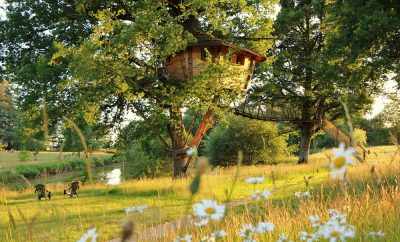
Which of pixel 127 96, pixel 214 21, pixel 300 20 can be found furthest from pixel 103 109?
pixel 300 20

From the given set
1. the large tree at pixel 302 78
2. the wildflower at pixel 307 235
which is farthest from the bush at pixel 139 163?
the wildflower at pixel 307 235

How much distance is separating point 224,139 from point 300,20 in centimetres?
1309

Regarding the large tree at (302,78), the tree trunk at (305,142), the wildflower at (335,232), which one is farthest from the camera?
the tree trunk at (305,142)

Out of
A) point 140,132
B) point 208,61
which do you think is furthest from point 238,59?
point 140,132

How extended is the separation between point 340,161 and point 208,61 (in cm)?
1532

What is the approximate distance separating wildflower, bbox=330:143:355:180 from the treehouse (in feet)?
49.5

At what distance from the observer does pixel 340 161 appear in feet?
4.22

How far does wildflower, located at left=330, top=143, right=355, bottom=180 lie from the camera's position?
1235 mm

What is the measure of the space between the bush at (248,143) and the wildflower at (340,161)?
1346 inches

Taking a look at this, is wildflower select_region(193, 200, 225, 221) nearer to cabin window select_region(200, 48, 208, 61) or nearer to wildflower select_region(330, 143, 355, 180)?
wildflower select_region(330, 143, 355, 180)

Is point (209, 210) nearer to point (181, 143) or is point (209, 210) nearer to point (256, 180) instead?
point (256, 180)

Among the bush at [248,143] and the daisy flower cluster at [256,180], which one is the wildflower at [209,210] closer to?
the daisy flower cluster at [256,180]

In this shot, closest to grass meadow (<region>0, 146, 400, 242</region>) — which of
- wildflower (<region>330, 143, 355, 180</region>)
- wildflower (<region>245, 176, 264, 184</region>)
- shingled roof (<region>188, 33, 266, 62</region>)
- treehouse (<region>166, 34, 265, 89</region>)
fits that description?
wildflower (<region>245, 176, 264, 184</region>)

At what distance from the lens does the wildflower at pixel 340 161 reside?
124 centimetres
